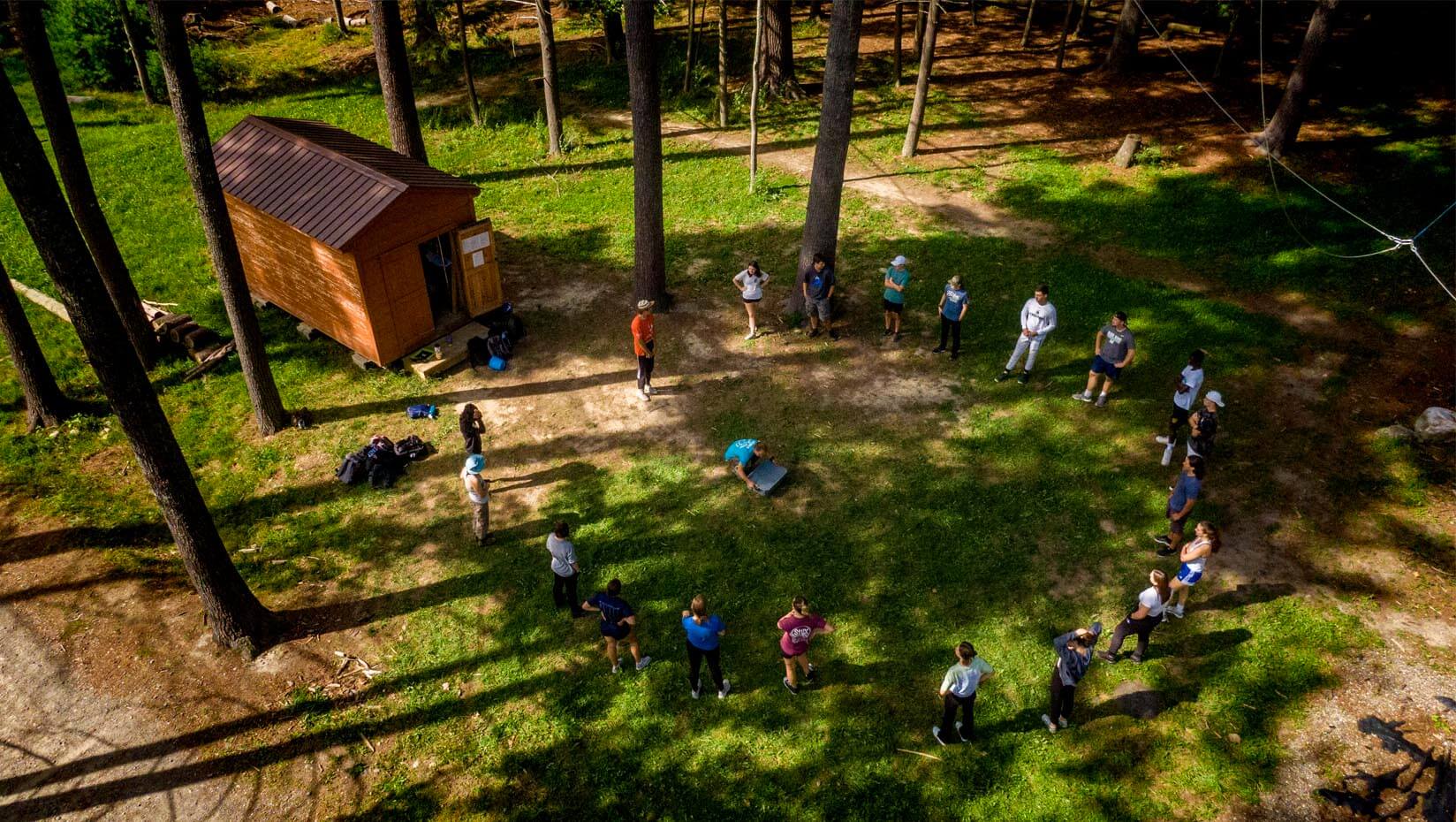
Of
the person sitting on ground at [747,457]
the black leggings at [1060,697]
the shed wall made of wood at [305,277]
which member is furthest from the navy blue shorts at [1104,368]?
the shed wall made of wood at [305,277]

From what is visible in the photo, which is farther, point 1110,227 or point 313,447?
point 1110,227

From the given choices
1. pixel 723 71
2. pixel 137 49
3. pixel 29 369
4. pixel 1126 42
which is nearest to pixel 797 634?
pixel 29 369

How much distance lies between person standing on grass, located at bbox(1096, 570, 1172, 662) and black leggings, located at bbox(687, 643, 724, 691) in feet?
15.3

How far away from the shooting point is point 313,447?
44.0 feet

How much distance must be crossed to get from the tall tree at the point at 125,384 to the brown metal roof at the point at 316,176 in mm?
3378

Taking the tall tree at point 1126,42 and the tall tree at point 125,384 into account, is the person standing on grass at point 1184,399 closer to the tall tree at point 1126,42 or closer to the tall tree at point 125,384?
the tall tree at point 125,384

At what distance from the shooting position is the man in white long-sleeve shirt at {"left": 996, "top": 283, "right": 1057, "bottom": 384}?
511 inches

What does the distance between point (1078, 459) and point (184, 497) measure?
1227 cm

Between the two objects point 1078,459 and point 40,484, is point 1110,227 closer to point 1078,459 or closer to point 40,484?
point 1078,459

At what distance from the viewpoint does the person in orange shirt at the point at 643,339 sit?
13281 mm

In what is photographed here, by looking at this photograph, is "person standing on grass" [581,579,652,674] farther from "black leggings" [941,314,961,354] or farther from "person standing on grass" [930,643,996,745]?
"black leggings" [941,314,961,354]

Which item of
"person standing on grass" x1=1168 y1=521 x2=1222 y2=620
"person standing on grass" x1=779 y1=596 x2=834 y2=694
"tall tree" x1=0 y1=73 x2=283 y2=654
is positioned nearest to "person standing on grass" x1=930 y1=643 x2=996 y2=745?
"person standing on grass" x1=779 y1=596 x2=834 y2=694

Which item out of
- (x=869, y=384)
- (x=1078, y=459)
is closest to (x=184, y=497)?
(x=869, y=384)

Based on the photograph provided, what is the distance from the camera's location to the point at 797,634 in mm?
8984
